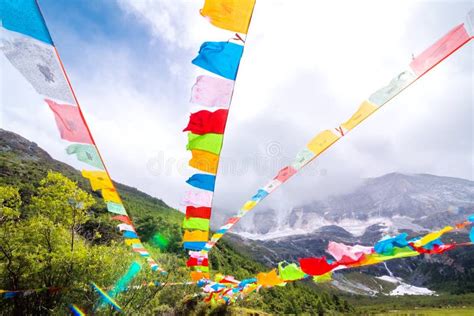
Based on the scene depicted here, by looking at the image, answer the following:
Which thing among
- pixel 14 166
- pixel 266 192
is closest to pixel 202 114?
pixel 266 192

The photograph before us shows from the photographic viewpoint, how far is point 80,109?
14.4 ft

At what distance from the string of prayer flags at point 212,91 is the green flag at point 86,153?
2072mm

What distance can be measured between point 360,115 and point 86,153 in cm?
450

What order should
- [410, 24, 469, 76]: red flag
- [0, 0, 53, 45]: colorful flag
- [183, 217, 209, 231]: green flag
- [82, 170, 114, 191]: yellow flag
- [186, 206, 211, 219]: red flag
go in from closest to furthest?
[410, 24, 469, 76]: red flag → [0, 0, 53, 45]: colorful flag → [82, 170, 114, 191]: yellow flag → [186, 206, 211, 219]: red flag → [183, 217, 209, 231]: green flag

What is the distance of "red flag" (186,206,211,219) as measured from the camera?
6.93m

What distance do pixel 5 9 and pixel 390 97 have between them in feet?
15.6

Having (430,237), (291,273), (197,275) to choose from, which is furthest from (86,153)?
(197,275)

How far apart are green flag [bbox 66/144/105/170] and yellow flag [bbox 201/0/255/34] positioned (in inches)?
118

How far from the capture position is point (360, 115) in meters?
4.14

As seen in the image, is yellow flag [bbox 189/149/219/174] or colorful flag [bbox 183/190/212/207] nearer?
yellow flag [bbox 189/149/219/174]

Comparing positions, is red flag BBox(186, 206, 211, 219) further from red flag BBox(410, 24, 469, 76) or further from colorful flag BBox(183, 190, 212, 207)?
red flag BBox(410, 24, 469, 76)

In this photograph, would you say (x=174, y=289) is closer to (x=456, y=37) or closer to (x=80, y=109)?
(x=80, y=109)

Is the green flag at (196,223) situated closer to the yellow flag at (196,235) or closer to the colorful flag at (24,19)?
the yellow flag at (196,235)

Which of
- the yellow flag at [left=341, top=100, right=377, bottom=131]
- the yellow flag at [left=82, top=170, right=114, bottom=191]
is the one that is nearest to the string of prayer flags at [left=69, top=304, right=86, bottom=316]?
the yellow flag at [left=82, top=170, right=114, bottom=191]
